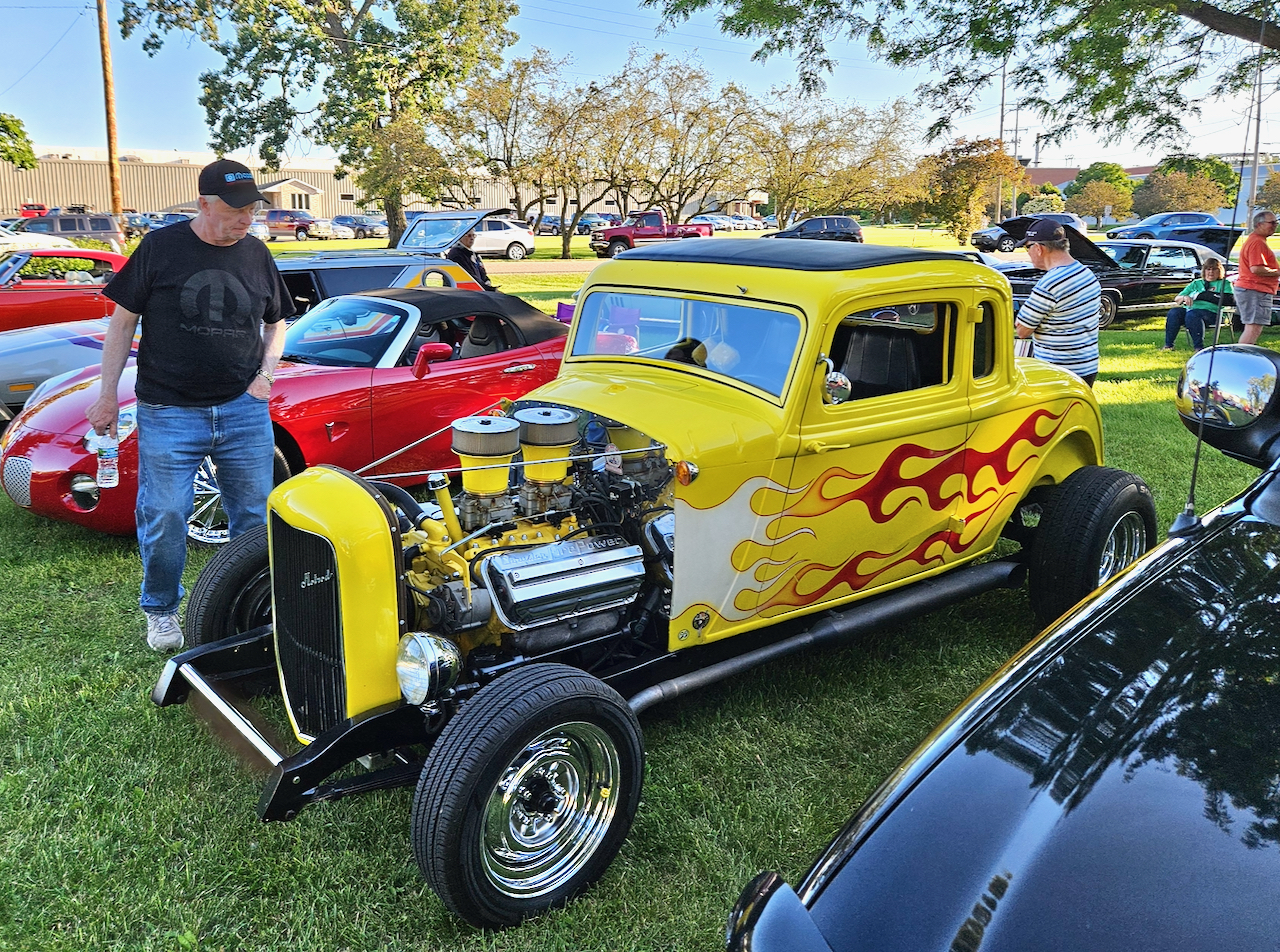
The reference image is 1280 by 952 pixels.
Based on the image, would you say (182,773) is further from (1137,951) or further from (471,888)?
(1137,951)

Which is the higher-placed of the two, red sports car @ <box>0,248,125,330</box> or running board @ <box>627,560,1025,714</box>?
red sports car @ <box>0,248,125,330</box>

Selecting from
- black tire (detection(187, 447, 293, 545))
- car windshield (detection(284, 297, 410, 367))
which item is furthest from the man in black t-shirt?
car windshield (detection(284, 297, 410, 367))

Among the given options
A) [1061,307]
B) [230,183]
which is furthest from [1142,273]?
[230,183]

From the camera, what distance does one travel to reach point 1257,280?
1092cm

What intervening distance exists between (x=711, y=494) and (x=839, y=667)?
4.72 ft

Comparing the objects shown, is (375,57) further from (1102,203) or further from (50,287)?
(1102,203)

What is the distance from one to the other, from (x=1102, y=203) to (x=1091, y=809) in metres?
61.6

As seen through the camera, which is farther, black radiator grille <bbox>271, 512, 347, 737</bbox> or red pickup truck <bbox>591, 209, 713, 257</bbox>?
red pickup truck <bbox>591, 209, 713, 257</bbox>

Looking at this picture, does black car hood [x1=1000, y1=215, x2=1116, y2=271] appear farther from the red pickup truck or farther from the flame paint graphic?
the red pickup truck

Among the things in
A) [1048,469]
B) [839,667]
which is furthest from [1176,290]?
[839,667]

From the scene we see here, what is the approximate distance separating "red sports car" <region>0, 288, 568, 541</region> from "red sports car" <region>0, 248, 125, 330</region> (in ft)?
13.1

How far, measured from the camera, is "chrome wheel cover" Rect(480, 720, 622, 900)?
284cm

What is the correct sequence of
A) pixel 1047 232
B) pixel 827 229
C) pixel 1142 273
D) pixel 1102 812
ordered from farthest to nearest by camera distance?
pixel 827 229 < pixel 1142 273 < pixel 1047 232 < pixel 1102 812

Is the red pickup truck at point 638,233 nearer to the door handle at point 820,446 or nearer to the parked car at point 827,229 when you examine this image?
the parked car at point 827,229
